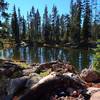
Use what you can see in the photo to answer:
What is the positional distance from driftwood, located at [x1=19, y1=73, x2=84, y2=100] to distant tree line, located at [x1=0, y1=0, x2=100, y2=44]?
62.7 meters

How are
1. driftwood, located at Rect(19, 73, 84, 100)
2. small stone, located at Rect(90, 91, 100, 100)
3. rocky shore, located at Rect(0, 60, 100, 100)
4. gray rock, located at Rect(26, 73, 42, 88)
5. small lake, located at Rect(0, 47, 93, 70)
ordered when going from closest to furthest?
small stone, located at Rect(90, 91, 100, 100)
rocky shore, located at Rect(0, 60, 100, 100)
driftwood, located at Rect(19, 73, 84, 100)
gray rock, located at Rect(26, 73, 42, 88)
small lake, located at Rect(0, 47, 93, 70)

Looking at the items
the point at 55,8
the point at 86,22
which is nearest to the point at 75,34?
the point at 86,22

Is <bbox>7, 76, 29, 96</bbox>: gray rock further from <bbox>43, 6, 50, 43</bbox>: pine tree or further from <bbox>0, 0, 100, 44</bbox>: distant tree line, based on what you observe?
<bbox>43, 6, 50, 43</bbox>: pine tree

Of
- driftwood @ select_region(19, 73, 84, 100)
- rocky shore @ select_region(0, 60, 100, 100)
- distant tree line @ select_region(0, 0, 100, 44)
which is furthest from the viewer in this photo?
distant tree line @ select_region(0, 0, 100, 44)

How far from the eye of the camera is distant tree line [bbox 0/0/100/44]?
89.9 meters

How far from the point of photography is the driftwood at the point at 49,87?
14.2 metres

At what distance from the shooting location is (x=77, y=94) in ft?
45.1

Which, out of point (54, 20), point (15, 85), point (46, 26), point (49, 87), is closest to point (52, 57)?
point (15, 85)

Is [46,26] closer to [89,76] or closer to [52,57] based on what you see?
[52,57]

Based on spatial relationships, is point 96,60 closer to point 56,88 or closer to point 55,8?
point 56,88

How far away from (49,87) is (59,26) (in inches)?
3891

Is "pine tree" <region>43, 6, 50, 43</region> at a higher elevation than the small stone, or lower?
higher

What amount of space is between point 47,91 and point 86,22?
77.8 meters

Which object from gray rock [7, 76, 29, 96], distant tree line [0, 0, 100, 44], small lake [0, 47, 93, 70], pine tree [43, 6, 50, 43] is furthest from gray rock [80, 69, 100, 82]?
pine tree [43, 6, 50, 43]
